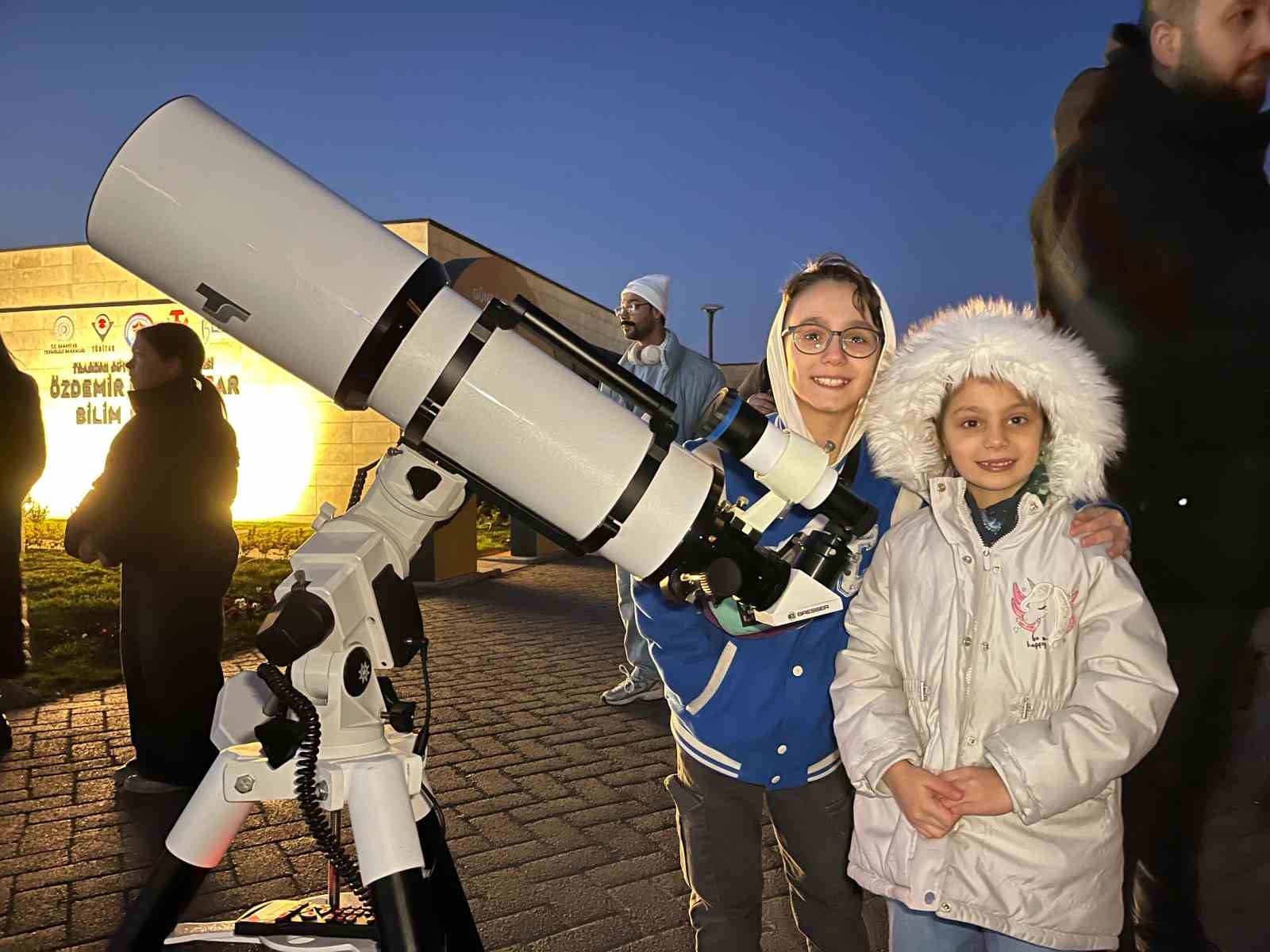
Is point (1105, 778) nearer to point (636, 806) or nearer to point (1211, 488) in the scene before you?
point (1211, 488)

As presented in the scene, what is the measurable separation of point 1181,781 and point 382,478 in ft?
6.62

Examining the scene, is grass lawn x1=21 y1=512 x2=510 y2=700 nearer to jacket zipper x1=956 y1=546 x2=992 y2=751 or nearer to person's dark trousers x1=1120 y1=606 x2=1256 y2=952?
jacket zipper x1=956 y1=546 x2=992 y2=751

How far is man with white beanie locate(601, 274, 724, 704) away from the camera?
489 cm

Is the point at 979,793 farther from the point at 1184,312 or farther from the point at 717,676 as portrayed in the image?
the point at 1184,312

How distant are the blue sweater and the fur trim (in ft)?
0.68

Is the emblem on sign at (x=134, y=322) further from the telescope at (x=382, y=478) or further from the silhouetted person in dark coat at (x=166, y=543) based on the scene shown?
the telescope at (x=382, y=478)

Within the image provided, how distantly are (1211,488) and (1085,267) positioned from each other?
58cm

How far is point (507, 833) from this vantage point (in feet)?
10.8

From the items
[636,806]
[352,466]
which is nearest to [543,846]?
[636,806]

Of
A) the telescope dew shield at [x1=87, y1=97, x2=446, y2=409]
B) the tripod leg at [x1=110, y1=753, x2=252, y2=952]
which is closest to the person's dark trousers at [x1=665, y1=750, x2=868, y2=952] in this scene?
the tripod leg at [x1=110, y1=753, x2=252, y2=952]

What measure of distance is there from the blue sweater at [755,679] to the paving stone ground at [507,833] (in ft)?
3.17

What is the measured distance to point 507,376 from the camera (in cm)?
156

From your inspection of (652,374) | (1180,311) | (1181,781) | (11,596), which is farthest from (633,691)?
(1180,311)

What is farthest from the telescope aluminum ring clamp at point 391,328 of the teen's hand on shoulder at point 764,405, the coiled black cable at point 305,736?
the teen's hand on shoulder at point 764,405
